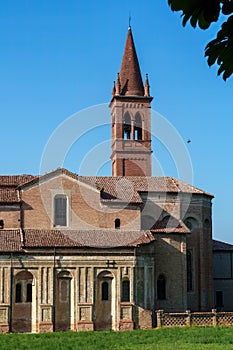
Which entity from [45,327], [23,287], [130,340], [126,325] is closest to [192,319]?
[126,325]

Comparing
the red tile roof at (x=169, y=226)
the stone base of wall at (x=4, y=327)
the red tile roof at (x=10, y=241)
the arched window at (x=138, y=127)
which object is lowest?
the stone base of wall at (x=4, y=327)

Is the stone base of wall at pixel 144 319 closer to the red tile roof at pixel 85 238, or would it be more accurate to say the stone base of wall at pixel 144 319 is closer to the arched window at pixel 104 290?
the arched window at pixel 104 290

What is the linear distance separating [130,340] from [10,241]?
9.95 meters

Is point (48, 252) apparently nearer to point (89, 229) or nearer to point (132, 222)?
point (89, 229)

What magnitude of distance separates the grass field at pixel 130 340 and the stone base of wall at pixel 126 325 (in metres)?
2.69

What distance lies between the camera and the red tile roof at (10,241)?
3030 centimetres

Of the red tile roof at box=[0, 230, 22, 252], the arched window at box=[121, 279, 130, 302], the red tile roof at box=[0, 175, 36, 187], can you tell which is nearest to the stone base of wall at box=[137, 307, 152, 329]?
the arched window at box=[121, 279, 130, 302]

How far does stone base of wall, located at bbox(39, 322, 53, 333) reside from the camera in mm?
29562

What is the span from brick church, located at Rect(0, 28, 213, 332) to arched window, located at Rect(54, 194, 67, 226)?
0.06 meters

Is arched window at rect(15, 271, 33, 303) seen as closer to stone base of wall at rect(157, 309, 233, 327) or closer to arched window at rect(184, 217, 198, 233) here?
stone base of wall at rect(157, 309, 233, 327)

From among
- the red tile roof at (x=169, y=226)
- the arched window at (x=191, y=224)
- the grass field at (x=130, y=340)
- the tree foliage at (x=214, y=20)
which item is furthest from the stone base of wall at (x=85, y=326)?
the tree foliage at (x=214, y=20)

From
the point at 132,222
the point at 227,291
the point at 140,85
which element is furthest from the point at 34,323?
the point at 140,85

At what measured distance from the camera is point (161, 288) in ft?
115

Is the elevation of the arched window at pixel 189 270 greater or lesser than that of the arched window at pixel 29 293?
greater
